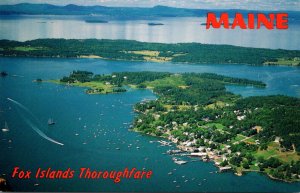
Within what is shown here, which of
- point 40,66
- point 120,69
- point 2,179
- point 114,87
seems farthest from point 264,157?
point 40,66

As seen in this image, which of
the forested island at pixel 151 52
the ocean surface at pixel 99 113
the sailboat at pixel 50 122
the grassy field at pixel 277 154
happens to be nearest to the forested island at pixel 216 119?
the grassy field at pixel 277 154

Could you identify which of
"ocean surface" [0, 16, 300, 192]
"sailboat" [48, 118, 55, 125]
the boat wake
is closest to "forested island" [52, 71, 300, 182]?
"ocean surface" [0, 16, 300, 192]

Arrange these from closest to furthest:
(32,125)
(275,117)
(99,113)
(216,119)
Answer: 1. (32,125)
2. (275,117)
3. (216,119)
4. (99,113)

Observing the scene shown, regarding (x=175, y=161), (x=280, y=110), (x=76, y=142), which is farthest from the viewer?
(x=280, y=110)

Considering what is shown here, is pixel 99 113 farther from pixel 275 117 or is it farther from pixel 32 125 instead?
pixel 275 117

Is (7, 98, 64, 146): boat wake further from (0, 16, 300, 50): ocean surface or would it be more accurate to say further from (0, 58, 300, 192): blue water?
(0, 16, 300, 50): ocean surface

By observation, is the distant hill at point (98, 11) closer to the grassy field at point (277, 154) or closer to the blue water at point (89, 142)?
the blue water at point (89, 142)

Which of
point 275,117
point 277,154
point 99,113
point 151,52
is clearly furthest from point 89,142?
point 151,52

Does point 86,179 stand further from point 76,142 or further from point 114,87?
point 114,87
